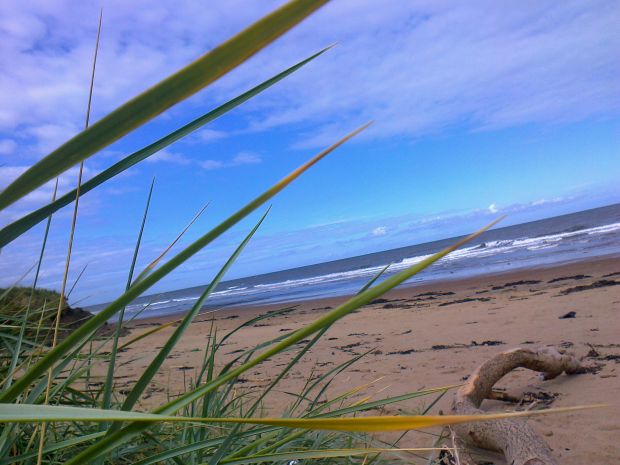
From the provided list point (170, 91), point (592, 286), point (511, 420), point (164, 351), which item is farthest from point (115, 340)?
point (592, 286)

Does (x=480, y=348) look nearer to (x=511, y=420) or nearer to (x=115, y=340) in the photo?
(x=511, y=420)

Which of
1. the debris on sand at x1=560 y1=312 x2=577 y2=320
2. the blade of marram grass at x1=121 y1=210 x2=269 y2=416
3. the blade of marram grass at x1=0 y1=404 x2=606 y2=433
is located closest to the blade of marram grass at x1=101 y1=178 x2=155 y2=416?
the blade of marram grass at x1=121 y1=210 x2=269 y2=416

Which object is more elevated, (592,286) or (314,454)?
(314,454)

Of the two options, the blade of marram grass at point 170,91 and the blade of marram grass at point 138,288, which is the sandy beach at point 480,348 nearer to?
the blade of marram grass at point 138,288

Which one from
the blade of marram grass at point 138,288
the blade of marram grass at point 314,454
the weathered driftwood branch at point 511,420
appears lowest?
the weathered driftwood branch at point 511,420

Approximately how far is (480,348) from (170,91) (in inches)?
260

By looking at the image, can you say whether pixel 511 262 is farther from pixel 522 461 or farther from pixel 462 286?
pixel 522 461

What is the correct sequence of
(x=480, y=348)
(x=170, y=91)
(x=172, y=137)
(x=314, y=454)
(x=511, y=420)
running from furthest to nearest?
(x=480, y=348) → (x=511, y=420) → (x=314, y=454) → (x=172, y=137) → (x=170, y=91)

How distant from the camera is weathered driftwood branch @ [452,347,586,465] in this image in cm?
284

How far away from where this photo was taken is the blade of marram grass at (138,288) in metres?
0.46

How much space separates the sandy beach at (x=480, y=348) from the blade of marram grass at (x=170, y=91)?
995 millimetres

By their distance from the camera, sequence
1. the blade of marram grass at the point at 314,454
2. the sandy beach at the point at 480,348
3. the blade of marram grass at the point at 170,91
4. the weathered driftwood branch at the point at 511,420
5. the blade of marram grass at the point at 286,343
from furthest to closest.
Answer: the sandy beach at the point at 480,348 → the weathered driftwood branch at the point at 511,420 → the blade of marram grass at the point at 314,454 → the blade of marram grass at the point at 286,343 → the blade of marram grass at the point at 170,91

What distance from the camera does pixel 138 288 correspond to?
47cm

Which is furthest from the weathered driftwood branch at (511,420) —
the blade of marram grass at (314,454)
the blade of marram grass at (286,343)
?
the blade of marram grass at (286,343)
